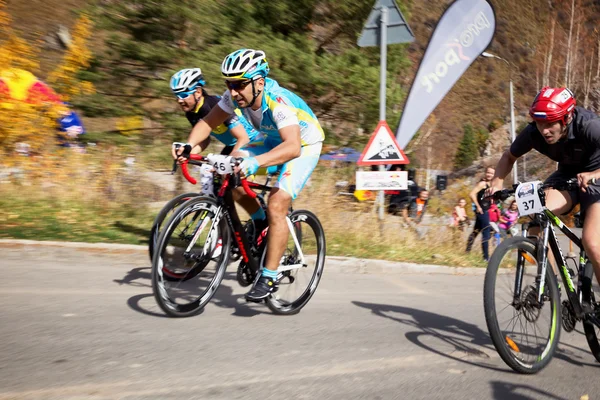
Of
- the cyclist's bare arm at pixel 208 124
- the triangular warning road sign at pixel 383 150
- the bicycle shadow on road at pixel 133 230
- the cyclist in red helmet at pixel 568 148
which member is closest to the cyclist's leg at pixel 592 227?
the cyclist in red helmet at pixel 568 148

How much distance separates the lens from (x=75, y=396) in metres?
3.16

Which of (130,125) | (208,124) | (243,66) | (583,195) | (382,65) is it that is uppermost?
(382,65)

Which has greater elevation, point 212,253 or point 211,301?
point 212,253

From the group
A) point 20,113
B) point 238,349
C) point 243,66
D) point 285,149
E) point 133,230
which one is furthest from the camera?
point 20,113

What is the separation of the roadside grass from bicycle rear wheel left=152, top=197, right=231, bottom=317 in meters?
3.12

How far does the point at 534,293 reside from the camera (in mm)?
4449

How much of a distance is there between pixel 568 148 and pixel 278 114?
7.15ft

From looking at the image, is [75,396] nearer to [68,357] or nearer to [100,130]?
[68,357]

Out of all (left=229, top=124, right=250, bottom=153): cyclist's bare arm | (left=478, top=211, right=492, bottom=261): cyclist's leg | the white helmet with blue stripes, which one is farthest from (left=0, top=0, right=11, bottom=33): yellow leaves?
(left=478, top=211, right=492, bottom=261): cyclist's leg

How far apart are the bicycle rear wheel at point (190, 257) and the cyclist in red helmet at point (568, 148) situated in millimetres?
2156

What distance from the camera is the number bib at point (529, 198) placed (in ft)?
14.6

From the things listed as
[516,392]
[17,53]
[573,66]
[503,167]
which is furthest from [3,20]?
[573,66]

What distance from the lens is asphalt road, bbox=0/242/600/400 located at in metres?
3.52

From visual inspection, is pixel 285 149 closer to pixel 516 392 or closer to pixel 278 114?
pixel 278 114
